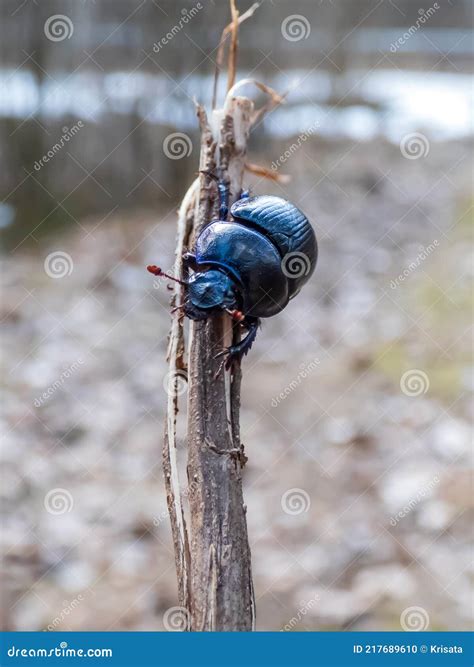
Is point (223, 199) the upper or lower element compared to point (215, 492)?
upper

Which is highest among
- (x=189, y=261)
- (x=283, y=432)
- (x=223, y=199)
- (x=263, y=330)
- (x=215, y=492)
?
(x=263, y=330)

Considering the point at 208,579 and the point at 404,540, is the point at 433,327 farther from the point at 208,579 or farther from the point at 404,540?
the point at 208,579

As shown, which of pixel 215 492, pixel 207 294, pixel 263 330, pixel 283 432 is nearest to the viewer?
pixel 215 492

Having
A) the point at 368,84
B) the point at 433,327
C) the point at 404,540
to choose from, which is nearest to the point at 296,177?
the point at 368,84

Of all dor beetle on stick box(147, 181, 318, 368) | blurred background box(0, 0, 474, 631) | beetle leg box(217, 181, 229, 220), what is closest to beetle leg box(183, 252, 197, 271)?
dor beetle on stick box(147, 181, 318, 368)

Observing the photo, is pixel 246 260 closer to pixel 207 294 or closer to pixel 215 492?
pixel 207 294

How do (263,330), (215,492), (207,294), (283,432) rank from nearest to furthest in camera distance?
(215,492) → (207,294) → (283,432) → (263,330)

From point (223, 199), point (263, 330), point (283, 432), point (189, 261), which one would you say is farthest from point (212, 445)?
point (263, 330)
